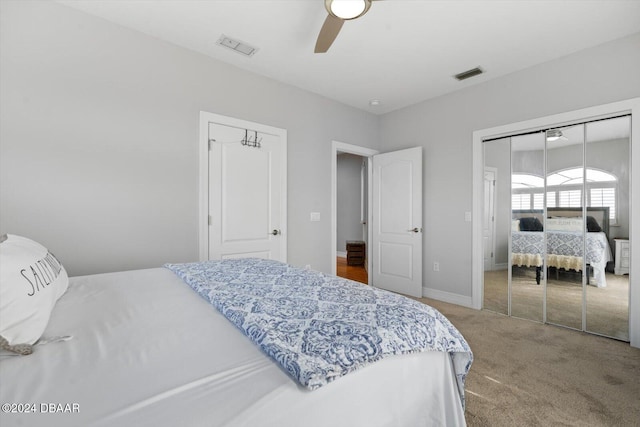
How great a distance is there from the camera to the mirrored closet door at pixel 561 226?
104 inches

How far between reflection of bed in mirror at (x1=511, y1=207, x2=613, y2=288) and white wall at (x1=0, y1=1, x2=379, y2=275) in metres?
3.34

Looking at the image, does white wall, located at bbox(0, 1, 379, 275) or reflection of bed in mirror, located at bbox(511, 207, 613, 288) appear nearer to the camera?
white wall, located at bbox(0, 1, 379, 275)

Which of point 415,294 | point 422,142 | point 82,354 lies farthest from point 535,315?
point 82,354

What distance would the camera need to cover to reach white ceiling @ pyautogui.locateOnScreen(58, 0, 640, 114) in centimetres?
224

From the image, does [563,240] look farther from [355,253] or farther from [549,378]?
[355,253]

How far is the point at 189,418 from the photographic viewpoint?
0.58 metres

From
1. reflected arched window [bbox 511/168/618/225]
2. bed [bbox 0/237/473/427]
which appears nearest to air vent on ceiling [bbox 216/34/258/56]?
bed [bbox 0/237/473/427]

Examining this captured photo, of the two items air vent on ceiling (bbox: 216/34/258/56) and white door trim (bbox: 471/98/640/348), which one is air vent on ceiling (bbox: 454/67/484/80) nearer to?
white door trim (bbox: 471/98/640/348)

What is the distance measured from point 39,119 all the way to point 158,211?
1.03 m

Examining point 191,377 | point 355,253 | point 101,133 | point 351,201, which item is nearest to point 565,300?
point 191,377

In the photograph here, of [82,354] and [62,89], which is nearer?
[82,354]

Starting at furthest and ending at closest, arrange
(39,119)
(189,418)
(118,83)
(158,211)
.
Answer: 1. (158,211)
2. (118,83)
3. (39,119)
4. (189,418)

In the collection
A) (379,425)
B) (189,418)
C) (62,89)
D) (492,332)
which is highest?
(62,89)

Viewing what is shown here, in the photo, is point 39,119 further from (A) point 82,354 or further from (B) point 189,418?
(B) point 189,418
